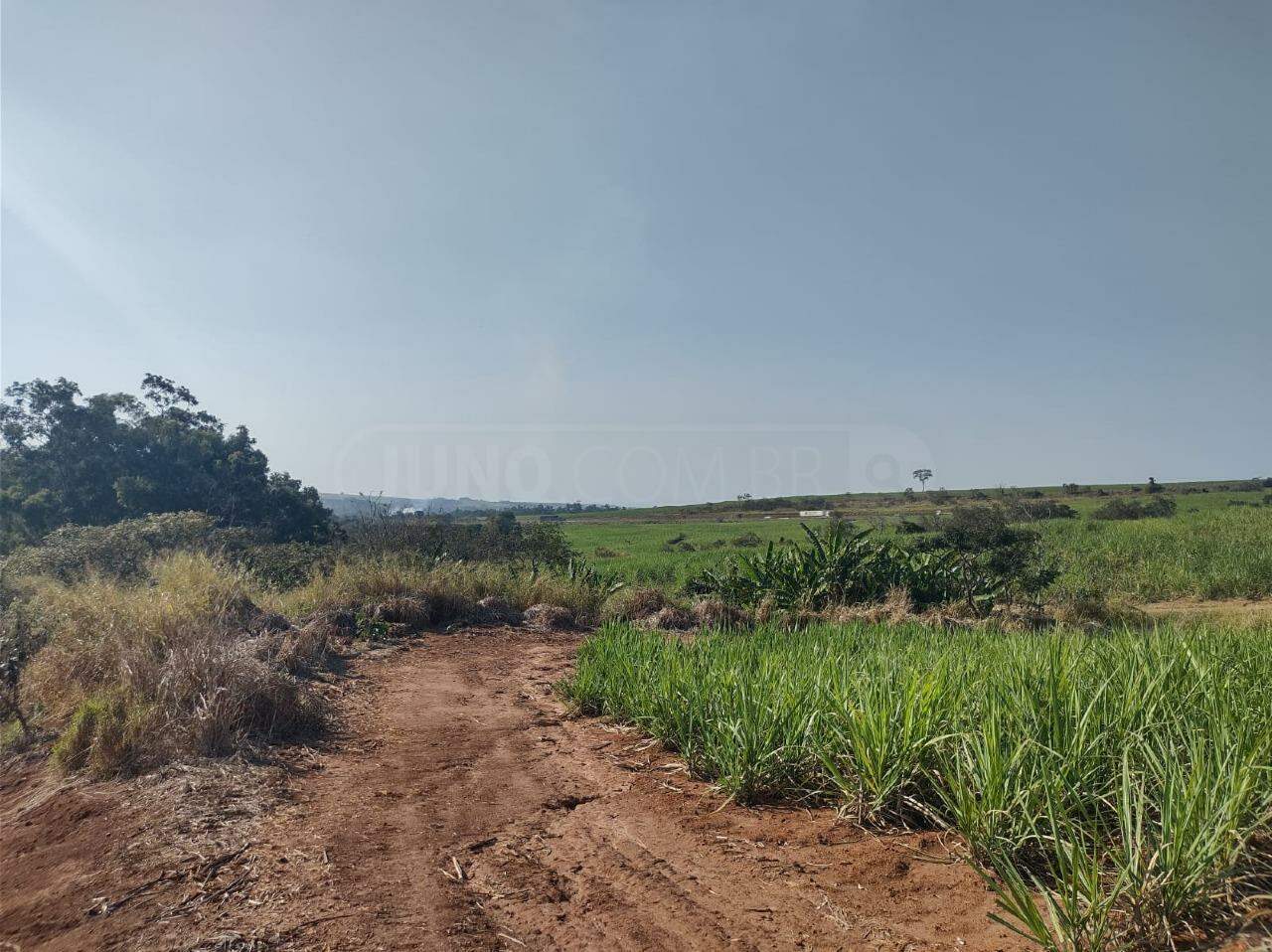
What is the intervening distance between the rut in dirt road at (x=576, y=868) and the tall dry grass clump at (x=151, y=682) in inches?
32.6

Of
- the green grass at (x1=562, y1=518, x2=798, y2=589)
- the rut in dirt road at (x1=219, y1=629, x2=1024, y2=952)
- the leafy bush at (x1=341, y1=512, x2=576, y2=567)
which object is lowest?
the green grass at (x1=562, y1=518, x2=798, y2=589)

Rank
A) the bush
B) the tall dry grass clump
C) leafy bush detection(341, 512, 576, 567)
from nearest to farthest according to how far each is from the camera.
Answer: the tall dry grass clump
the bush
leafy bush detection(341, 512, 576, 567)

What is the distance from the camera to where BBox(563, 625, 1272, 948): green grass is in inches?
88.7

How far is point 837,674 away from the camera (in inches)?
171

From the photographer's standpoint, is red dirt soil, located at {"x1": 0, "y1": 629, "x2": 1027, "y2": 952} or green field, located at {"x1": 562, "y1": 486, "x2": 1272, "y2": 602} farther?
green field, located at {"x1": 562, "y1": 486, "x2": 1272, "y2": 602}

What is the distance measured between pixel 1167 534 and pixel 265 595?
28.0 metres

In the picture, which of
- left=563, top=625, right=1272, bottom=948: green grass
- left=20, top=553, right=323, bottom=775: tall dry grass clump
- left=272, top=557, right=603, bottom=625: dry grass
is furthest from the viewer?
left=272, top=557, right=603, bottom=625: dry grass

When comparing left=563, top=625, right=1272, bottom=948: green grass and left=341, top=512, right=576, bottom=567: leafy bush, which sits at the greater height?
left=341, top=512, right=576, bottom=567: leafy bush

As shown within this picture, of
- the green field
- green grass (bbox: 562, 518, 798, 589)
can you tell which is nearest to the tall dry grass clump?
green grass (bbox: 562, 518, 798, 589)

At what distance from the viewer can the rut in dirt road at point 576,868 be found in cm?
262

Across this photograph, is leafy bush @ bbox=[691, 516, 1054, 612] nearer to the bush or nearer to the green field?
the green field

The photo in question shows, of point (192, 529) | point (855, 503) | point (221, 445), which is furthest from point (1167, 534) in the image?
point (855, 503)

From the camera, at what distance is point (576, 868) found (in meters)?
3.21

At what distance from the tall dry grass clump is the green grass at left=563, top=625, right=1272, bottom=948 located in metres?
2.78
